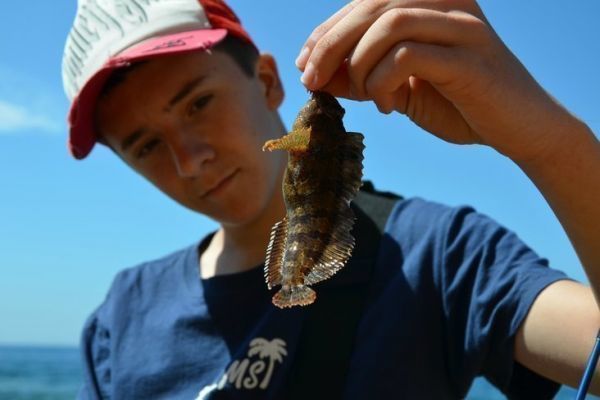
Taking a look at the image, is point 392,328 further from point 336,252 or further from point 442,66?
point 442,66

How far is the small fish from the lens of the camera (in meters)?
2.28

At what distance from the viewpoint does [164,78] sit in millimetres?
4207

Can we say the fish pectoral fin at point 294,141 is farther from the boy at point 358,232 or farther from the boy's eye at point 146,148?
the boy's eye at point 146,148

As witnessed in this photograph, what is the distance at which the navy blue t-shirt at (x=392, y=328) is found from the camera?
3393 millimetres

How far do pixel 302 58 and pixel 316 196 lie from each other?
0.56 meters

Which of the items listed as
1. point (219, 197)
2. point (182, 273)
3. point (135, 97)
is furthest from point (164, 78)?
point (182, 273)

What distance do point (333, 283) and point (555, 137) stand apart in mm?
1684

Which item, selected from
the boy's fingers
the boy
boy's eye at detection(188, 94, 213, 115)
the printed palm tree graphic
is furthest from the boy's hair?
the boy's fingers

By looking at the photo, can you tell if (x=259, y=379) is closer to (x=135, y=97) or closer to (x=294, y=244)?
(x=294, y=244)

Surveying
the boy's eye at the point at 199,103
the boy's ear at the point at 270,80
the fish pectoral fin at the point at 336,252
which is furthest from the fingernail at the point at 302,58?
the boy's ear at the point at 270,80

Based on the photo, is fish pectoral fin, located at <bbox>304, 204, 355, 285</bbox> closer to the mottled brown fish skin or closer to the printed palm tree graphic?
the mottled brown fish skin

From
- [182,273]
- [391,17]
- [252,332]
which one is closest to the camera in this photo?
[391,17]

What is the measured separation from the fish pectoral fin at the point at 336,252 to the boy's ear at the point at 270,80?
2581 millimetres

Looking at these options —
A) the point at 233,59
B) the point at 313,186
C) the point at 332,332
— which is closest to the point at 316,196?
A: the point at 313,186
